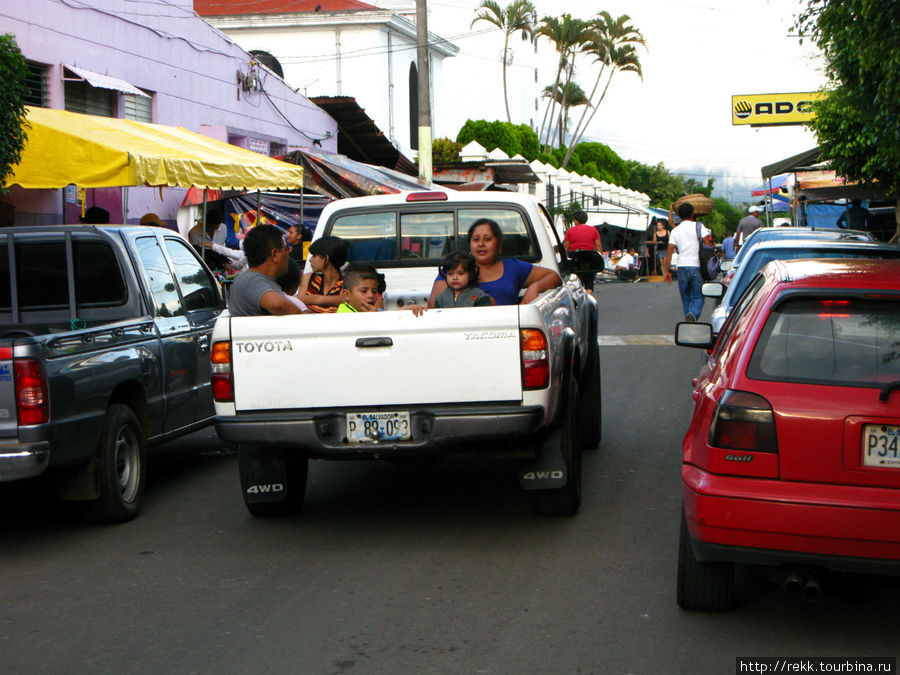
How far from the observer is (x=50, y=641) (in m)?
4.84

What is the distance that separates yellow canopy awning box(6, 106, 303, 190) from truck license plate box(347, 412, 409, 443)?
21.4ft

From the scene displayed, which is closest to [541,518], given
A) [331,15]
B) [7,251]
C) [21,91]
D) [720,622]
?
[720,622]

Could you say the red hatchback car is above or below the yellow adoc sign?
below

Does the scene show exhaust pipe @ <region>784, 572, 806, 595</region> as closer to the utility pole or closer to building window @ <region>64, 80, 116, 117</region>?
building window @ <region>64, 80, 116, 117</region>

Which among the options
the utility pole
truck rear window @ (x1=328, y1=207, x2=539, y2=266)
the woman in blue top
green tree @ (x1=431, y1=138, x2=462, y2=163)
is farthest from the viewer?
green tree @ (x1=431, y1=138, x2=462, y2=163)

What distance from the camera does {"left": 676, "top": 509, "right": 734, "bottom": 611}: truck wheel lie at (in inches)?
193

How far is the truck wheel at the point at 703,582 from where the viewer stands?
4.89 metres

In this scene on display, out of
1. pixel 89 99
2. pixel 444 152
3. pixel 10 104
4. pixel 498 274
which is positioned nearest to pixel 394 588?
pixel 498 274

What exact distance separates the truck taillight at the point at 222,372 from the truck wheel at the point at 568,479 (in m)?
1.77

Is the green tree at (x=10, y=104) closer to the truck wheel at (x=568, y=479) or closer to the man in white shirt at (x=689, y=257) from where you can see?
the truck wheel at (x=568, y=479)

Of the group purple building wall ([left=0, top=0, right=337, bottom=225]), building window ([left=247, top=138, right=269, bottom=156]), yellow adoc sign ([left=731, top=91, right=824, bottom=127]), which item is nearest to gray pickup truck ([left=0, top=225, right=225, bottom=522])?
purple building wall ([left=0, top=0, right=337, bottom=225])

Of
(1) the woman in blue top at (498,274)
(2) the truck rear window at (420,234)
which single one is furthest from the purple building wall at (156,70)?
(1) the woman in blue top at (498,274)

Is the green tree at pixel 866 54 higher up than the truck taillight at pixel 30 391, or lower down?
higher up

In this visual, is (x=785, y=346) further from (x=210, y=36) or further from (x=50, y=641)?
(x=210, y=36)
